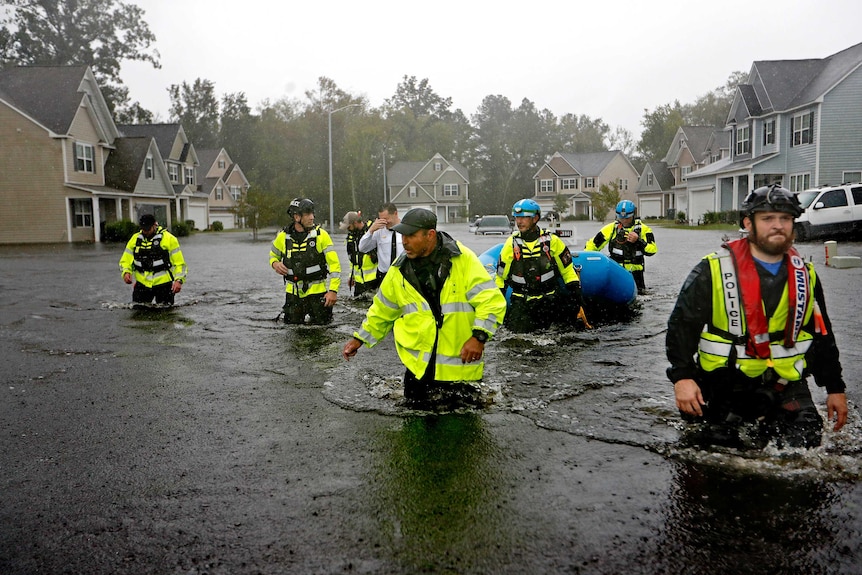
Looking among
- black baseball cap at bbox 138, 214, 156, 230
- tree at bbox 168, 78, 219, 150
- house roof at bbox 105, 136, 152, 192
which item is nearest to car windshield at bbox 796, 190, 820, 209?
black baseball cap at bbox 138, 214, 156, 230

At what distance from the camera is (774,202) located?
3986mm

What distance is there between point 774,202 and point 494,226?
40.6 metres

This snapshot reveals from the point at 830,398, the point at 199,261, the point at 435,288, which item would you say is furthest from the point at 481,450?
the point at 199,261

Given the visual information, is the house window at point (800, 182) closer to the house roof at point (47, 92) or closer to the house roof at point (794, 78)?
the house roof at point (794, 78)

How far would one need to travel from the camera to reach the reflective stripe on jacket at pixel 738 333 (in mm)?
4113

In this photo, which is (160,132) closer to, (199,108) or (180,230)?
(180,230)

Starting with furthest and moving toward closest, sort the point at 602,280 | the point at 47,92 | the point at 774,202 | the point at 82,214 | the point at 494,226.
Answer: the point at 494,226 < the point at 47,92 < the point at 82,214 < the point at 602,280 < the point at 774,202

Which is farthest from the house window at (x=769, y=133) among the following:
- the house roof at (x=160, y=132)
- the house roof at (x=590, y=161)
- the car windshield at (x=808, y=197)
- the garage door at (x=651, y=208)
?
the house roof at (x=590, y=161)

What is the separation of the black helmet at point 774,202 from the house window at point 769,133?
39.1 meters

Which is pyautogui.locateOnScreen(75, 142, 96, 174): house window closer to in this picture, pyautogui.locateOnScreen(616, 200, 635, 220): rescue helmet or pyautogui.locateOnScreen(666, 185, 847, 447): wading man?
pyautogui.locateOnScreen(616, 200, 635, 220): rescue helmet

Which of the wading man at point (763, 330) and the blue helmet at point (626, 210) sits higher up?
the blue helmet at point (626, 210)

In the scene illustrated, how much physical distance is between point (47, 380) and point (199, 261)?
1784 cm

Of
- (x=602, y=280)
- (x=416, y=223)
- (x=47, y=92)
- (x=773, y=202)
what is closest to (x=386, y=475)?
(x=416, y=223)

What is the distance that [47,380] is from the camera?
7348 millimetres
